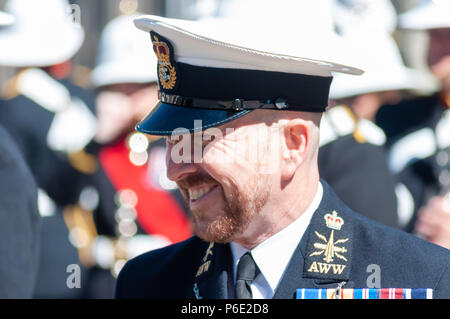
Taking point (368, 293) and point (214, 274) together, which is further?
point (214, 274)

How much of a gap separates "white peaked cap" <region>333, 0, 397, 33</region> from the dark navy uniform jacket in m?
3.87

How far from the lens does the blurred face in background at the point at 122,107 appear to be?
7.00m

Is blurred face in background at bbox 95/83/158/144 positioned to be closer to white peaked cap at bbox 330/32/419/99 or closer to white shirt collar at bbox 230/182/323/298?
white peaked cap at bbox 330/32/419/99

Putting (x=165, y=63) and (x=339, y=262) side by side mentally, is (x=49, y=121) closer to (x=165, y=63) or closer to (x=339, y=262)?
(x=165, y=63)

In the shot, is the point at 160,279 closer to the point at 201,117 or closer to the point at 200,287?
the point at 200,287

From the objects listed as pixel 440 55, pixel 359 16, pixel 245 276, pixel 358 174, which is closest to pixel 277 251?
pixel 245 276

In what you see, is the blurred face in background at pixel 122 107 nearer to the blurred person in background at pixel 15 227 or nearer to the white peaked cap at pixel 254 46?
the blurred person in background at pixel 15 227

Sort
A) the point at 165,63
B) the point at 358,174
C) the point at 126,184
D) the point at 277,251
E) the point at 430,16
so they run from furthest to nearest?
the point at 126,184, the point at 430,16, the point at 358,174, the point at 165,63, the point at 277,251

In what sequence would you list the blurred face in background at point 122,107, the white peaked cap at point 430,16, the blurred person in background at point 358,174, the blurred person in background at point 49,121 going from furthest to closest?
the blurred face in background at point 122,107 < the blurred person in background at point 49,121 < the white peaked cap at point 430,16 < the blurred person in background at point 358,174

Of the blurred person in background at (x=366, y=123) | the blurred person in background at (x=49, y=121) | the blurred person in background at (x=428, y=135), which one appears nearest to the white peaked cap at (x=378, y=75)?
the blurred person in background at (x=366, y=123)

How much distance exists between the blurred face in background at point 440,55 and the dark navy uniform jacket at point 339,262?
282 centimetres

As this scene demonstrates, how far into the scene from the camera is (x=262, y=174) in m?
3.21

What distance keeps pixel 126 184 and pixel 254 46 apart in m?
3.73

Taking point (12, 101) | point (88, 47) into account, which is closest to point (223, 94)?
point (12, 101)
